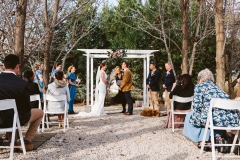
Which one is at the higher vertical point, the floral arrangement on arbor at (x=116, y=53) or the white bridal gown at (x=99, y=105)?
the floral arrangement on arbor at (x=116, y=53)

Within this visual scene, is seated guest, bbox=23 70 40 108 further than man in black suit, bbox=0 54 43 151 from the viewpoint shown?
Yes

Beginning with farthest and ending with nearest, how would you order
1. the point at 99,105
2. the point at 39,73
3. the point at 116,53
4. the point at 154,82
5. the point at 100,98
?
the point at 116,53
the point at 100,98
the point at 99,105
the point at 154,82
the point at 39,73

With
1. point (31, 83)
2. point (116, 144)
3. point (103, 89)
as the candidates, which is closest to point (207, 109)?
point (116, 144)

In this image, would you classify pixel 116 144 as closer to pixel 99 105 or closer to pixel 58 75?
pixel 58 75

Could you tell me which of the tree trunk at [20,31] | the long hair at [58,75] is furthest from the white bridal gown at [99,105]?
the tree trunk at [20,31]

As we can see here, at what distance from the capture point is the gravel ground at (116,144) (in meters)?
5.80

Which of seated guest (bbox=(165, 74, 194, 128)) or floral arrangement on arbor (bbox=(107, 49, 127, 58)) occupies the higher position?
floral arrangement on arbor (bbox=(107, 49, 127, 58))

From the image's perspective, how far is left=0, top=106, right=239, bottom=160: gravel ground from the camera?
5.80 m

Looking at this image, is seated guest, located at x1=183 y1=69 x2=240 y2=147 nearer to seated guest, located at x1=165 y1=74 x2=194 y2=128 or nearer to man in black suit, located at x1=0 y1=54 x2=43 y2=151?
seated guest, located at x1=165 y1=74 x2=194 y2=128

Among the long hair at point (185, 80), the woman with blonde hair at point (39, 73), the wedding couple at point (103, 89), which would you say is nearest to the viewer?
the long hair at point (185, 80)

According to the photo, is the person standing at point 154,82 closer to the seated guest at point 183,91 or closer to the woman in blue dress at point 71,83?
the woman in blue dress at point 71,83

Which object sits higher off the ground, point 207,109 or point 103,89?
point 207,109

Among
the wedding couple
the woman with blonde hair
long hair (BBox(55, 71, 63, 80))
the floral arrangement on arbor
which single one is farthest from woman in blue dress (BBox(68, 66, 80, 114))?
long hair (BBox(55, 71, 63, 80))

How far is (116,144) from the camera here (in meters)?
6.96
